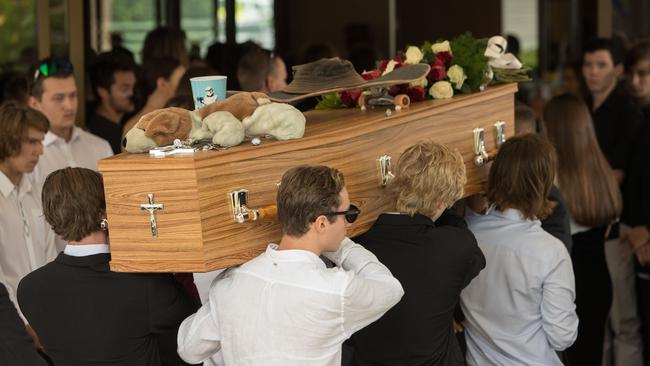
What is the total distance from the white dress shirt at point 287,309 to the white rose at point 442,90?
4.34 feet

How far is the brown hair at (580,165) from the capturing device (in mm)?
5336

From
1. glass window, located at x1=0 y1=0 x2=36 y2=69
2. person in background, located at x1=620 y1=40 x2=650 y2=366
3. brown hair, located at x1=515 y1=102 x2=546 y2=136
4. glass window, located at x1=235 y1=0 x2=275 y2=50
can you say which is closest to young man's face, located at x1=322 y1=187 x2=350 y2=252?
brown hair, located at x1=515 y1=102 x2=546 y2=136

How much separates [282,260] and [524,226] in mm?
1437

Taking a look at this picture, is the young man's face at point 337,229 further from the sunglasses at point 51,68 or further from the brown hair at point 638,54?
the brown hair at point 638,54

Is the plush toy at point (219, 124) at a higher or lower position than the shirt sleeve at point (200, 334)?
higher

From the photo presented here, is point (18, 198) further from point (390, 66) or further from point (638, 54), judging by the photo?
point (638, 54)

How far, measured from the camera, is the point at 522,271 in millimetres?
4172

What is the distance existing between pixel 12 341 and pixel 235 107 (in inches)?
41.8

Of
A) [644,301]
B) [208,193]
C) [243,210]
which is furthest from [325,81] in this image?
[644,301]

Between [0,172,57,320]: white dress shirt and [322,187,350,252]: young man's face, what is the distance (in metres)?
1.78

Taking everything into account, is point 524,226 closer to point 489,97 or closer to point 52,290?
point 489,97

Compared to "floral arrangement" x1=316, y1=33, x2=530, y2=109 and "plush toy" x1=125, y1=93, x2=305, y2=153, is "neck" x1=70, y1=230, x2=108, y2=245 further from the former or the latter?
"floral arrangement" x1=316, y1=33, x2=530, y2=109

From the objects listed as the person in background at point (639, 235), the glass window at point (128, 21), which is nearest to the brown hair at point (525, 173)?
the person in background at point (639, 235)

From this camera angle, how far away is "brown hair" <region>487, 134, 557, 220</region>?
165 inches
